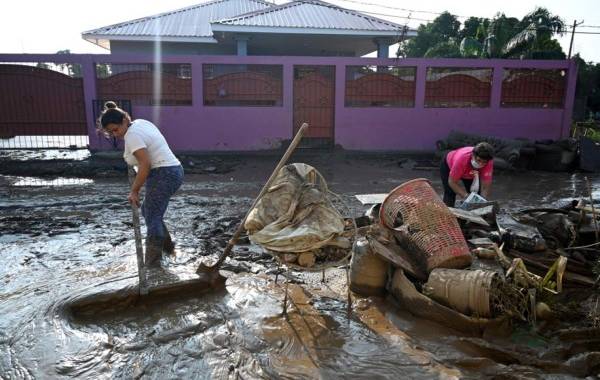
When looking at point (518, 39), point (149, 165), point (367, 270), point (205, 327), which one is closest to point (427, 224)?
point (367, 270)

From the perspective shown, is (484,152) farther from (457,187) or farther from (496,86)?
(496,86)

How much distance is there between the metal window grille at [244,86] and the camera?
11.8 metres

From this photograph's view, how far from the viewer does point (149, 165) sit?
397cm

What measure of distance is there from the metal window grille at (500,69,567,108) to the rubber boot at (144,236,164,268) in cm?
1121

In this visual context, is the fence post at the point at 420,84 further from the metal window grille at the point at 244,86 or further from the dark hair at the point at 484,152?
the dark hair at the point at 484,152

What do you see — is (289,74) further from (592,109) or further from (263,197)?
(592,109)

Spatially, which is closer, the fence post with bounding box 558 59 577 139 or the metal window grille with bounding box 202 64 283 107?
the metal window grille with bounding box 202 64 283 107

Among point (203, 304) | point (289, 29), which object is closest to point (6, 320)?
point (203, 304)

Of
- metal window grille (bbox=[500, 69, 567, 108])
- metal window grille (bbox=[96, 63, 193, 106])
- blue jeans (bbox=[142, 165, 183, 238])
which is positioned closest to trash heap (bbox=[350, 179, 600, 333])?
blue jeans (bbox=[142, 165, 183, 238])

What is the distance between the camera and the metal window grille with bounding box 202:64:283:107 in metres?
11.8

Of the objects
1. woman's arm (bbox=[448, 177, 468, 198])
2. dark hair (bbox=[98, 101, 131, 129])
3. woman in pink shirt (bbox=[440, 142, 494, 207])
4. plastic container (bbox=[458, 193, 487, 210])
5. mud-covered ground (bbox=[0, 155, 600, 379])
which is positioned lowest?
mud-covered ground (bbox=[0, 155, 600, 379])

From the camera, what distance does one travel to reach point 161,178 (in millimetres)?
4219

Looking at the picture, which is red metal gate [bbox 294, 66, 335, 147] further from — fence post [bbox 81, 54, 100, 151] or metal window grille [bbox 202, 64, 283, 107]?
fence post [bbox 81, 54, 100, 151]

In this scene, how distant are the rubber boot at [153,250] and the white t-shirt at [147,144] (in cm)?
71
